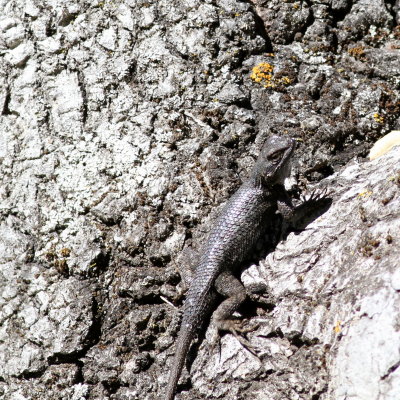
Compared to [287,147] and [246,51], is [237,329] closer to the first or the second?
[287,147]

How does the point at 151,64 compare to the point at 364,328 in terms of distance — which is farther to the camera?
the point at 151,64

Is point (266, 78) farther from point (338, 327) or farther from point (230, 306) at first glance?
point (338, 327)

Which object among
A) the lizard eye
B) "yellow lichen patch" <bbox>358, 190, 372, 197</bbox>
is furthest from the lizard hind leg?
"yellow lichen patch" <bbox>358, 190, 372, 197</bbox>

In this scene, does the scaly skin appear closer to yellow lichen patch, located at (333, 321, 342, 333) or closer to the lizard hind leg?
the lizard hind leg

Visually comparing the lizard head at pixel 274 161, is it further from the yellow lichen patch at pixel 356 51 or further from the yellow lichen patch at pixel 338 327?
the yellow lichen patch at pixel 338 327

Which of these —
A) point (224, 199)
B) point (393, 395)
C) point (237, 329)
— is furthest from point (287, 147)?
point (393, 395)

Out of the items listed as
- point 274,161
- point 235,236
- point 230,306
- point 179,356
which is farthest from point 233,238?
point 179,356
